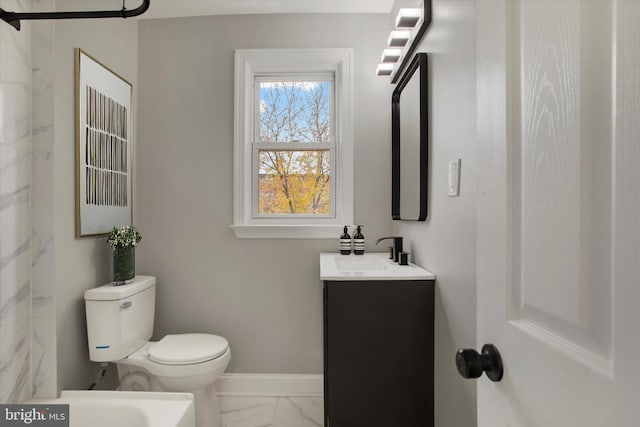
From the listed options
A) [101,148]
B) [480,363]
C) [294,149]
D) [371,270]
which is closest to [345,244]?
[371,270]

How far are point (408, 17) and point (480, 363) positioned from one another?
58.0 inches

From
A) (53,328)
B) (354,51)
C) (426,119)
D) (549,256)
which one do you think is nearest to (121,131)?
(53,328)

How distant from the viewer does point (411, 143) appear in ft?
5.82

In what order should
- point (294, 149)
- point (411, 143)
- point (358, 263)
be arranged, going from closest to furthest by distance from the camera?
point (411, 143) → point (358, 263) → point (294, 149)

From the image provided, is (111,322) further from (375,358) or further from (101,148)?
(375,358)

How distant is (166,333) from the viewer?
2396mm

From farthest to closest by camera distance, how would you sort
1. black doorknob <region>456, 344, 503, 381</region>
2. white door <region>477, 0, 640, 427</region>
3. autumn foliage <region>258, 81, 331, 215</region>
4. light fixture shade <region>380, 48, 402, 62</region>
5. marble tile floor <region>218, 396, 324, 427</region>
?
autumn foliage <region>258, 81, 331, 215</region> → marble tile floor <region>218, 396, 324, 427</region> → light fixture shade <region>380, 48, 402, 62</region> → black doorknob <region>456, 344, 503, 381</region> → white door <region>477, 0, 640, 427</region>

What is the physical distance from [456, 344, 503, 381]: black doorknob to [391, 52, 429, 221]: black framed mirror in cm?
100

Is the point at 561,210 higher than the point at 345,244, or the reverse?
the point at 561,210

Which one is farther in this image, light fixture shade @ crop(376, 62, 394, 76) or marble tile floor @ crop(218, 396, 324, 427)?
marble tile floor @ crop(218, 396, 324, 427)

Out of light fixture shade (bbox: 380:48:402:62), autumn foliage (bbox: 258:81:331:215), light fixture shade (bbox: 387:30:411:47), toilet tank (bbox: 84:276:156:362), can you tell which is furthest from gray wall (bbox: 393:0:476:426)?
toilet tank (bbox: 84:276:156:362)

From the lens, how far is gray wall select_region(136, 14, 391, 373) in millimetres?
2395

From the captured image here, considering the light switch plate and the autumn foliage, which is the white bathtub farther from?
the light switch plate

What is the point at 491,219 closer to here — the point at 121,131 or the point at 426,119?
the point at 426,119
